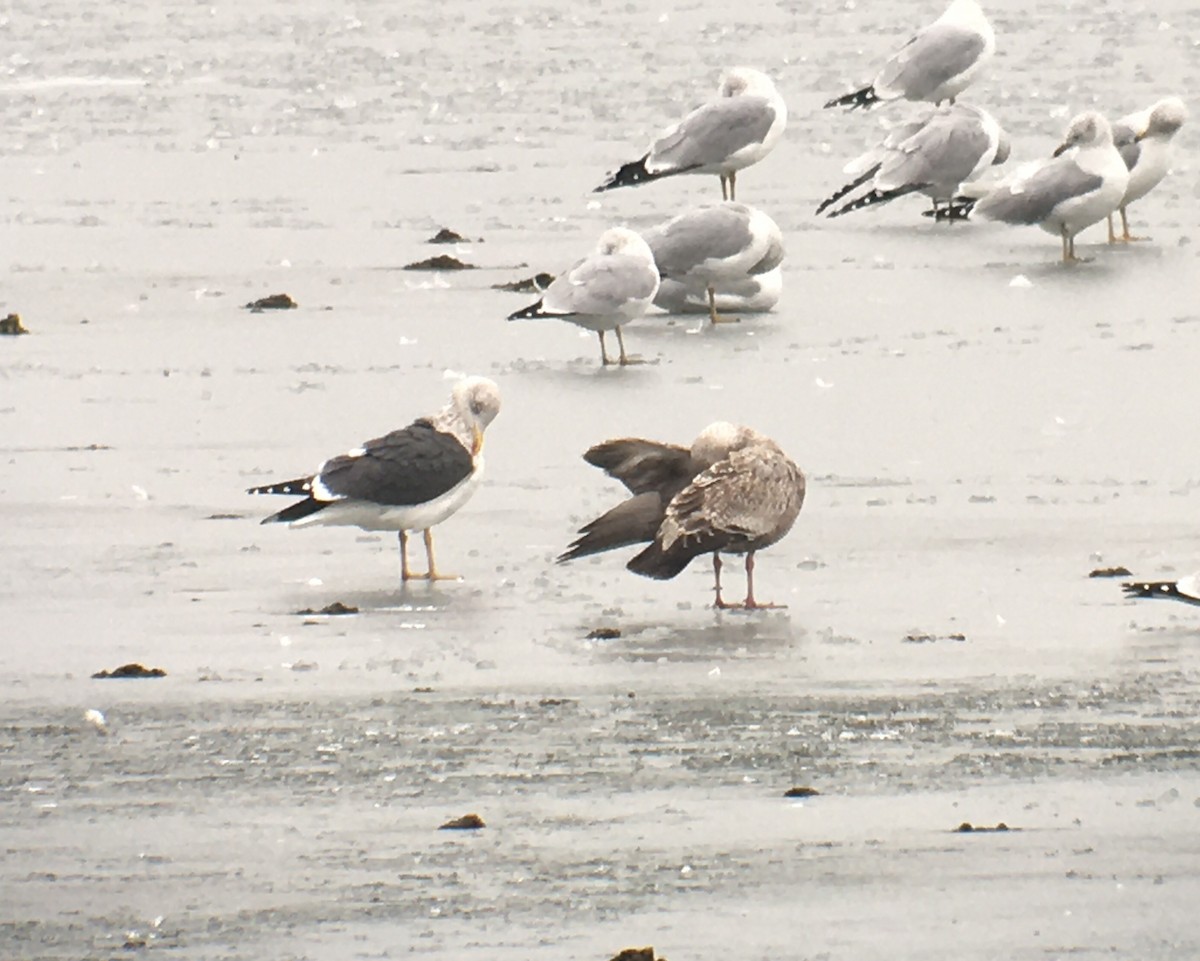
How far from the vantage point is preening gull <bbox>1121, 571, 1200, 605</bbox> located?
8508 millimetres

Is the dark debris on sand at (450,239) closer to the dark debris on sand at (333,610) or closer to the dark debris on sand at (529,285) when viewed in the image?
the dark debris on sand at (529,285)

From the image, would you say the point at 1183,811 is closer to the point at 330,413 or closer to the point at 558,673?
the point at 558,673

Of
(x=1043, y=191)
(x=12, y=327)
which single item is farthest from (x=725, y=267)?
(x=12, y=327)

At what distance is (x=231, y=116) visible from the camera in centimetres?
2300

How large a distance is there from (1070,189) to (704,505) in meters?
8.05

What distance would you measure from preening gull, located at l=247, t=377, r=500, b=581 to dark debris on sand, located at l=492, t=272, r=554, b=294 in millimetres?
5437

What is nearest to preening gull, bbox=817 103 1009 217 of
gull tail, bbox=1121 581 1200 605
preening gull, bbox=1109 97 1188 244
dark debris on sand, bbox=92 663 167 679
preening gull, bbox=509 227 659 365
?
preening gull, bbox=1109 97 1188 244

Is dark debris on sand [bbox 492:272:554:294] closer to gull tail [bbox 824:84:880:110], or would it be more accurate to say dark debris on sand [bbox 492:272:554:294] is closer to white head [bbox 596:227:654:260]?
white head [bbox 596:227:654:260]

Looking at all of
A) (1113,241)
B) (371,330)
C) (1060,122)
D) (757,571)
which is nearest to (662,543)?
(757,571)

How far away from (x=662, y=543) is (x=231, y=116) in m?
14.6

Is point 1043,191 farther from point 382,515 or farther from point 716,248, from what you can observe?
point 382,515

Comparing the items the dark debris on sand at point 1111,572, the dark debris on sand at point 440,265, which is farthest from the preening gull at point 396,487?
the dark debris on sand at point 440,265

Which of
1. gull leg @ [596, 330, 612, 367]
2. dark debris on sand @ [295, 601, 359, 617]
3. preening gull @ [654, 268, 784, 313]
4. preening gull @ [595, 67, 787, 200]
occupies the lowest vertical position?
dark debris on sand @ [295, 601, 359, 617]

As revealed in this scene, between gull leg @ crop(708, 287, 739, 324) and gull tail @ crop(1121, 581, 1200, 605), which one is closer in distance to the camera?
gull tail @ crop(1121, 581, 1200, 605)
